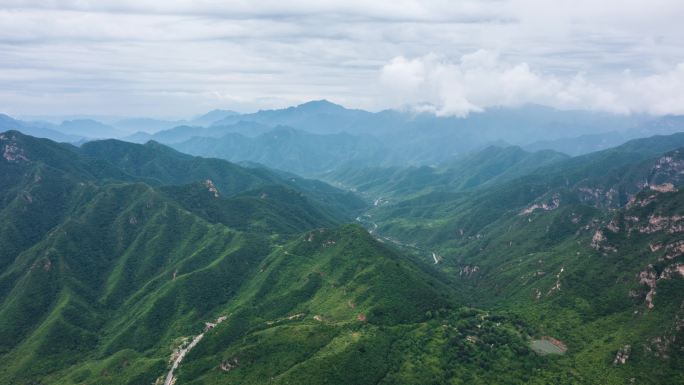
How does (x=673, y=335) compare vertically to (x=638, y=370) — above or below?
above

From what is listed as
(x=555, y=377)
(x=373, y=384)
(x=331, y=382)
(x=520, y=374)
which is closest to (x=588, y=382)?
(x=555, y=377)

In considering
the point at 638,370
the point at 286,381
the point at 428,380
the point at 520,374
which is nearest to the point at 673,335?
the point at 638,370

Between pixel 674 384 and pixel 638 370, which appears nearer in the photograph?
pixel 674 384

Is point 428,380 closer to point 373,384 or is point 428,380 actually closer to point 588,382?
point 373,384

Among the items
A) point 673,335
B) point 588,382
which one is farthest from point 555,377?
point 673,335

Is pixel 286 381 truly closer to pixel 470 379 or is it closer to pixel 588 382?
pixel 470 379

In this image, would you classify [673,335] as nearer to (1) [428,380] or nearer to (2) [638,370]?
(2) [638,370]

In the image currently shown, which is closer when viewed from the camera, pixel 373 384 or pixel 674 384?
pixel 674 384

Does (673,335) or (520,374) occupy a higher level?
(673,335)
